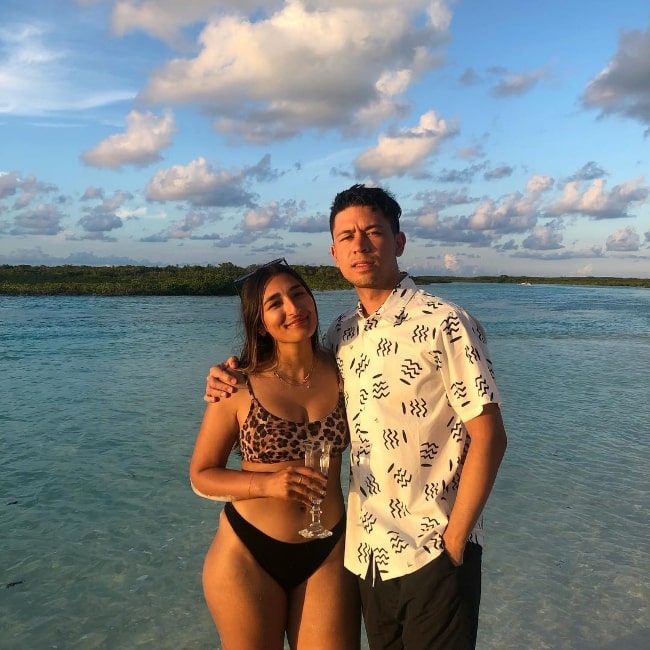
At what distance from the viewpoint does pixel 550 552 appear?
6.24m

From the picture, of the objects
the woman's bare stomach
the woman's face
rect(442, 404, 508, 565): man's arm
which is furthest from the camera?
the woman's face

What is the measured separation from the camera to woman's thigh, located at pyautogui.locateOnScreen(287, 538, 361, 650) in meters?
2.83

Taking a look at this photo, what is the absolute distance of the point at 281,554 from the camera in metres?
2.79

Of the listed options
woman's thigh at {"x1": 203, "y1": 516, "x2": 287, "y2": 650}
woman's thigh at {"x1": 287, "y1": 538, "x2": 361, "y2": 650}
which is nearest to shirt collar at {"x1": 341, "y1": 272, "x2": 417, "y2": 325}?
woman's thigh at {"x1": 287, "y1": 538, "x2": 361, "y2": 650}

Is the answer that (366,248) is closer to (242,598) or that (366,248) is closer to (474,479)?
(474,479)

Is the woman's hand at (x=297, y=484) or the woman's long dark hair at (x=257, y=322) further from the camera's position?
the woman's long dark hair at (x=257, y=322)

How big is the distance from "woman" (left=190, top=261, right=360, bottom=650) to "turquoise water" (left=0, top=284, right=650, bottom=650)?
92 cm

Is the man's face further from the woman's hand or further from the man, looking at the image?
the woman's hand

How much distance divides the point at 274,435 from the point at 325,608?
31.6 inches

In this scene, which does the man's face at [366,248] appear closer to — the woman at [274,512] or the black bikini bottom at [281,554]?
the woman at [274,512]

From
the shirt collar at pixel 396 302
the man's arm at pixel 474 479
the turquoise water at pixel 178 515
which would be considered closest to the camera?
the man's arm at pixel 474 479

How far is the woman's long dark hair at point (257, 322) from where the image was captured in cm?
304

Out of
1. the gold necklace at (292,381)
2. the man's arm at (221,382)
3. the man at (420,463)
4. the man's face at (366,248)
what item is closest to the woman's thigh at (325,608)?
the man at (420,463)

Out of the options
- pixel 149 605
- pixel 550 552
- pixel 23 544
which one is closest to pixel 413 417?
pixel 149 605
